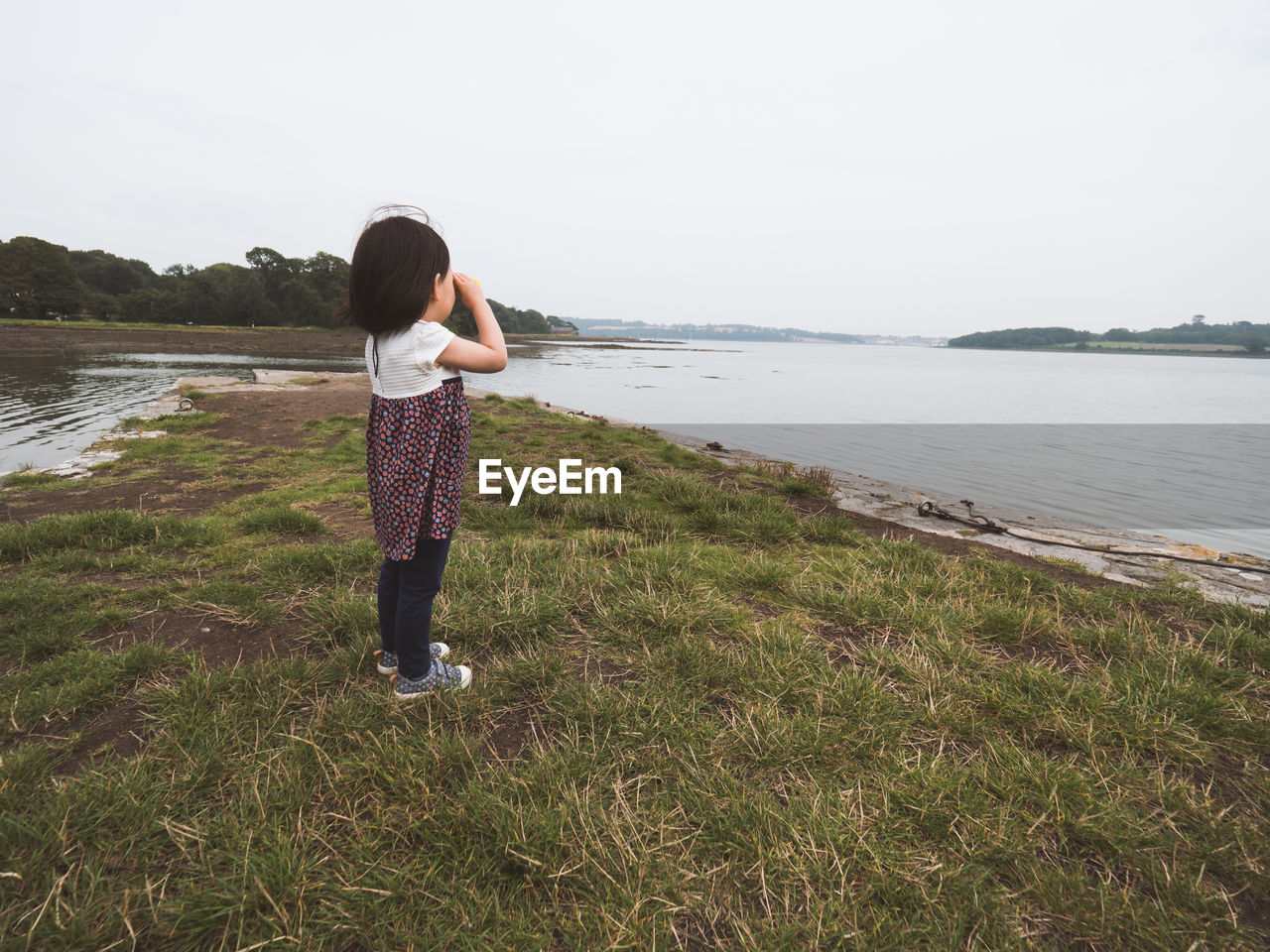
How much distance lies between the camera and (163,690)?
8.25 ft

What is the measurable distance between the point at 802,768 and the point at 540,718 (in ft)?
3.76

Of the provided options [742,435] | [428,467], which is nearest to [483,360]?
[428,467]

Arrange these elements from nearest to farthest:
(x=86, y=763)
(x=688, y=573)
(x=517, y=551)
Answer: (x=86, y=763) → (x=688, y=573) → (x=517, y=551)

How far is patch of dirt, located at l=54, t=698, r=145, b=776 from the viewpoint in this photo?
2.15 meters

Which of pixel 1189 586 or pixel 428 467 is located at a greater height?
pixel 428 467

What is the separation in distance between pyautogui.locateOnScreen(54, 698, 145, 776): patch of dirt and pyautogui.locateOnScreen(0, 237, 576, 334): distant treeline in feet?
159

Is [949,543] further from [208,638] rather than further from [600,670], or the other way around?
[208,638]

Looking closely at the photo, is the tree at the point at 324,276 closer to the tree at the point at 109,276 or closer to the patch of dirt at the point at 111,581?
the tree at the point at 109,276

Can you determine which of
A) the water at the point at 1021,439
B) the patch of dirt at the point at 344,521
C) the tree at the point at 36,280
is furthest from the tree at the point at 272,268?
the patch of dirt at the point at 344,521

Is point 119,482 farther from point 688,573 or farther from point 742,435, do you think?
point 742,435

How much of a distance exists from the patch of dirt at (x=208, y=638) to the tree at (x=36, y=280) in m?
79.8

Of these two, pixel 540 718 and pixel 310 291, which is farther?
pixel 310 291

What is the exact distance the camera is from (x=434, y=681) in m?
2.65

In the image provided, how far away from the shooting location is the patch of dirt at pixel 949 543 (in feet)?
15.5
